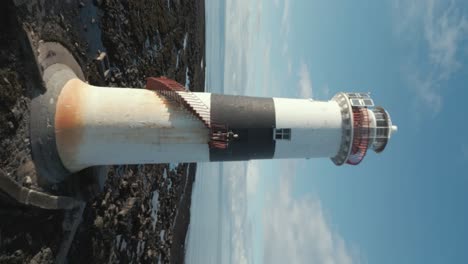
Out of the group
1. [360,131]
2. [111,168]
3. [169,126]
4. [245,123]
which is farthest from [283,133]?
[111,168]

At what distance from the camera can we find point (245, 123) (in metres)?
8.58

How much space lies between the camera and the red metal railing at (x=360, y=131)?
9125 millimetres

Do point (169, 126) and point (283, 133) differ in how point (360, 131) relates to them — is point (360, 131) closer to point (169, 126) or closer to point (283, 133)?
point (283, 133)

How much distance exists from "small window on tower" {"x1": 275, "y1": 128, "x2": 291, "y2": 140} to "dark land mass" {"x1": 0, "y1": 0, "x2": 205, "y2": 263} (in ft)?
16.3

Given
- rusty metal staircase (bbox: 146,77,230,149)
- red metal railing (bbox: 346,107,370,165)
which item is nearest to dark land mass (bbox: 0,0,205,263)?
rusty metal staircase (bbox: 146,77,230,149)

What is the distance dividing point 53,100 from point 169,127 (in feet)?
7.83

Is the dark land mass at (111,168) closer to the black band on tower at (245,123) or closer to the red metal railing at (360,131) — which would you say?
the black band on tower at (245,123)

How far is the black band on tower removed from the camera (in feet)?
28.0

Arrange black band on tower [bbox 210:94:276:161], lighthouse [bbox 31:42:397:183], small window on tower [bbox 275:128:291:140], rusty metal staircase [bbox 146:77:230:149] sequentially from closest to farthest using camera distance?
lighthouse [bbox 31:42:397:183], rusty metal staircase [bbox 146:77:230:149], black band on tower [bbox 210:94:276:161], small window on tower [bbox 275:128:291:140]

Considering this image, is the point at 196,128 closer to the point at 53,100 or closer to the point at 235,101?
the point at 235,101

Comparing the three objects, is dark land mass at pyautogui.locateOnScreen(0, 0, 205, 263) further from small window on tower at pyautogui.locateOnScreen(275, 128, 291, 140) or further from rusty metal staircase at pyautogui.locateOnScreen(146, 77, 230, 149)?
small window on tower at pyautogui.locateOnScreen(275, 128, 291, 140)

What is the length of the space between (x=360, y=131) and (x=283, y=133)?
1.83 m

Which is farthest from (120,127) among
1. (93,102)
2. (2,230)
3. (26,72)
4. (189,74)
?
(189,74)

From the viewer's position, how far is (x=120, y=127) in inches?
325
